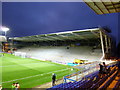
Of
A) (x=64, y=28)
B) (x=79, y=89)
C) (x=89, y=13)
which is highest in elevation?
(x=89, y=13)

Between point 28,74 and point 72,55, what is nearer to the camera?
point 28,74

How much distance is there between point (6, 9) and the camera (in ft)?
256

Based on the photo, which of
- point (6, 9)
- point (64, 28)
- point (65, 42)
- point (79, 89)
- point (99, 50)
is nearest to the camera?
point (79, 89)

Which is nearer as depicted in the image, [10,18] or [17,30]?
[10,18]

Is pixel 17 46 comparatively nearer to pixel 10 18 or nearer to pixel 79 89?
pixel 10 18

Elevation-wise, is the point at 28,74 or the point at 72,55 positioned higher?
the point at 72,55

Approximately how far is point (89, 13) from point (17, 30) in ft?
246

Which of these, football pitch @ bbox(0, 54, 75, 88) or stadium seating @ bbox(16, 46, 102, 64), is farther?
stadium seating @ bbox(16, 46, 102, 64)

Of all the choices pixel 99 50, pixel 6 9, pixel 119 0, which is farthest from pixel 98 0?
pixel 6 9

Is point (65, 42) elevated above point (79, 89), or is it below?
above

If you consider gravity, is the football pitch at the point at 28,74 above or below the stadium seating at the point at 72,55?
below

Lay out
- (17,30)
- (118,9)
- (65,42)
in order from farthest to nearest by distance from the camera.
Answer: (17,30) → (65,42) → (118,9)

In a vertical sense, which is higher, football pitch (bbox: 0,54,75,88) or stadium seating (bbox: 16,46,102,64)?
stadium seating (bbox: 16,46,102,64)

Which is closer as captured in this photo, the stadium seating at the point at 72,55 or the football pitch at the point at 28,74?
the football pitch at the point at 28,74
